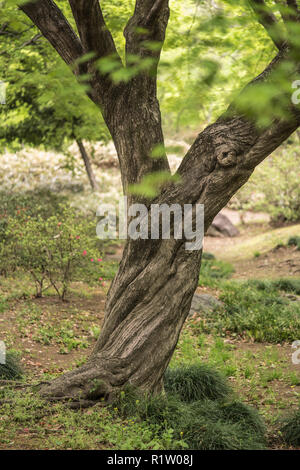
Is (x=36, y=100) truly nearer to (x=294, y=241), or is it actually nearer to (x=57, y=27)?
(x=294, y=241)

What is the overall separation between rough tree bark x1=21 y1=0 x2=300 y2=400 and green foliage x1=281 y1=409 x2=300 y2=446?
3.78 ft

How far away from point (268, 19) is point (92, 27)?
1.65 meters

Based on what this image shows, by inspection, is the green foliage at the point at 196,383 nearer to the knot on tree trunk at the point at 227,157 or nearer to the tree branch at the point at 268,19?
the knot on tree trunk at the point at 227,157

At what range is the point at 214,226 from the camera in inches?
731

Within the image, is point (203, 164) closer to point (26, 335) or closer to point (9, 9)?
point (26, 335)

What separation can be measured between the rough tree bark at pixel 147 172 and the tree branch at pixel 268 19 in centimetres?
2

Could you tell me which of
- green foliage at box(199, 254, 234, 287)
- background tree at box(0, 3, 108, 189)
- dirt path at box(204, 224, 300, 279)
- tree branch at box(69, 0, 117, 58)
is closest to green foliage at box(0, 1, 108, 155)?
background tree at box(0, 3, 108, 189)

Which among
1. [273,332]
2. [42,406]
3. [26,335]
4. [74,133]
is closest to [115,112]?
[42,406]

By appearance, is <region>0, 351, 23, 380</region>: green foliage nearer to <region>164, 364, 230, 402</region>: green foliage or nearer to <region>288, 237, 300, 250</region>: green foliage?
<region>164, 364, 230, 402</region>: green foliage

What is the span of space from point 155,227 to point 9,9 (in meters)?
5.92

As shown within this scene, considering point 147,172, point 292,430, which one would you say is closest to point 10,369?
point 147,172

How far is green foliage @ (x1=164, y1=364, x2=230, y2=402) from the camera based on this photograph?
196 inches

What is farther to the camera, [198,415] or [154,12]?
[154,12]

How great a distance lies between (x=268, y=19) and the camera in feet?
15.4
